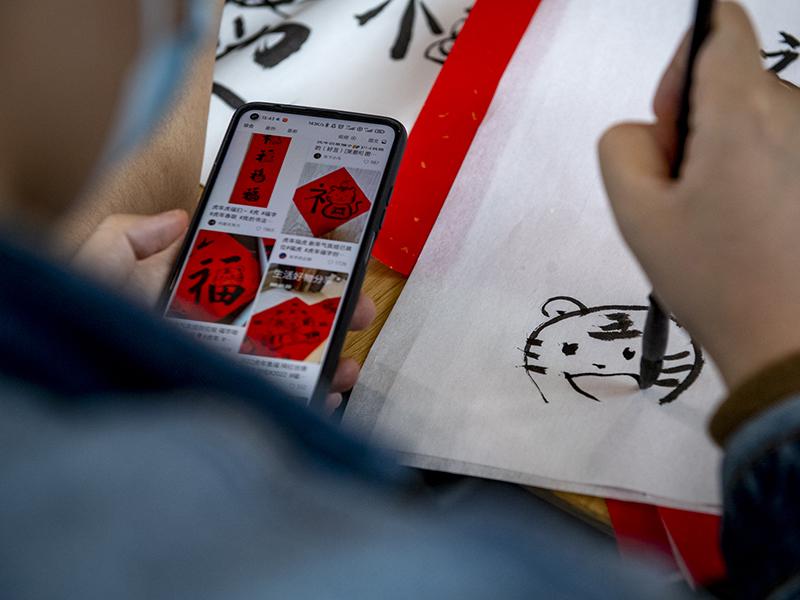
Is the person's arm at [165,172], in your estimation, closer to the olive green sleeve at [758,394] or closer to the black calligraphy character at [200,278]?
the black calligraphy character at [200,278]

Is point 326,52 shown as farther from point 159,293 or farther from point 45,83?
point 45,83

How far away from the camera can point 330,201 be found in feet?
1.13

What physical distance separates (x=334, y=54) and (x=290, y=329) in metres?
0.21

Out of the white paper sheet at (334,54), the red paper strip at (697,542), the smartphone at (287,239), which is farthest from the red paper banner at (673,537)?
the white paper sheet at (334,54)

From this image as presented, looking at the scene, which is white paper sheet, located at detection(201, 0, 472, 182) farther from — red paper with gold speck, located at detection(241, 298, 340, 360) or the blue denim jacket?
the blue denim jacket

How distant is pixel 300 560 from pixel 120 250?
217 mm

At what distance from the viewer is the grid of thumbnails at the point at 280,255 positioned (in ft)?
1.03

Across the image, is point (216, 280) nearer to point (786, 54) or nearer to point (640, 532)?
point (640, 532)

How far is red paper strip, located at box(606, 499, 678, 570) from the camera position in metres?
0.30

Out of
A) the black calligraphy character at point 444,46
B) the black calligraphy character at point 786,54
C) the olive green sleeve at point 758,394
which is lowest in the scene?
the olive green sleeve at point 758,394

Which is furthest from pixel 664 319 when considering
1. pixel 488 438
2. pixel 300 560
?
pixel 300 560

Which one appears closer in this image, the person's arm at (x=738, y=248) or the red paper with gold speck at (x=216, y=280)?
the person's arm at (x=738, y=248)

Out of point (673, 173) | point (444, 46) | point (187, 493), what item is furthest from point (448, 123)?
point (187, 493)

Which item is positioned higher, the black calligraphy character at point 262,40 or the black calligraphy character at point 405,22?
the black calligraphy character at point 405,22
